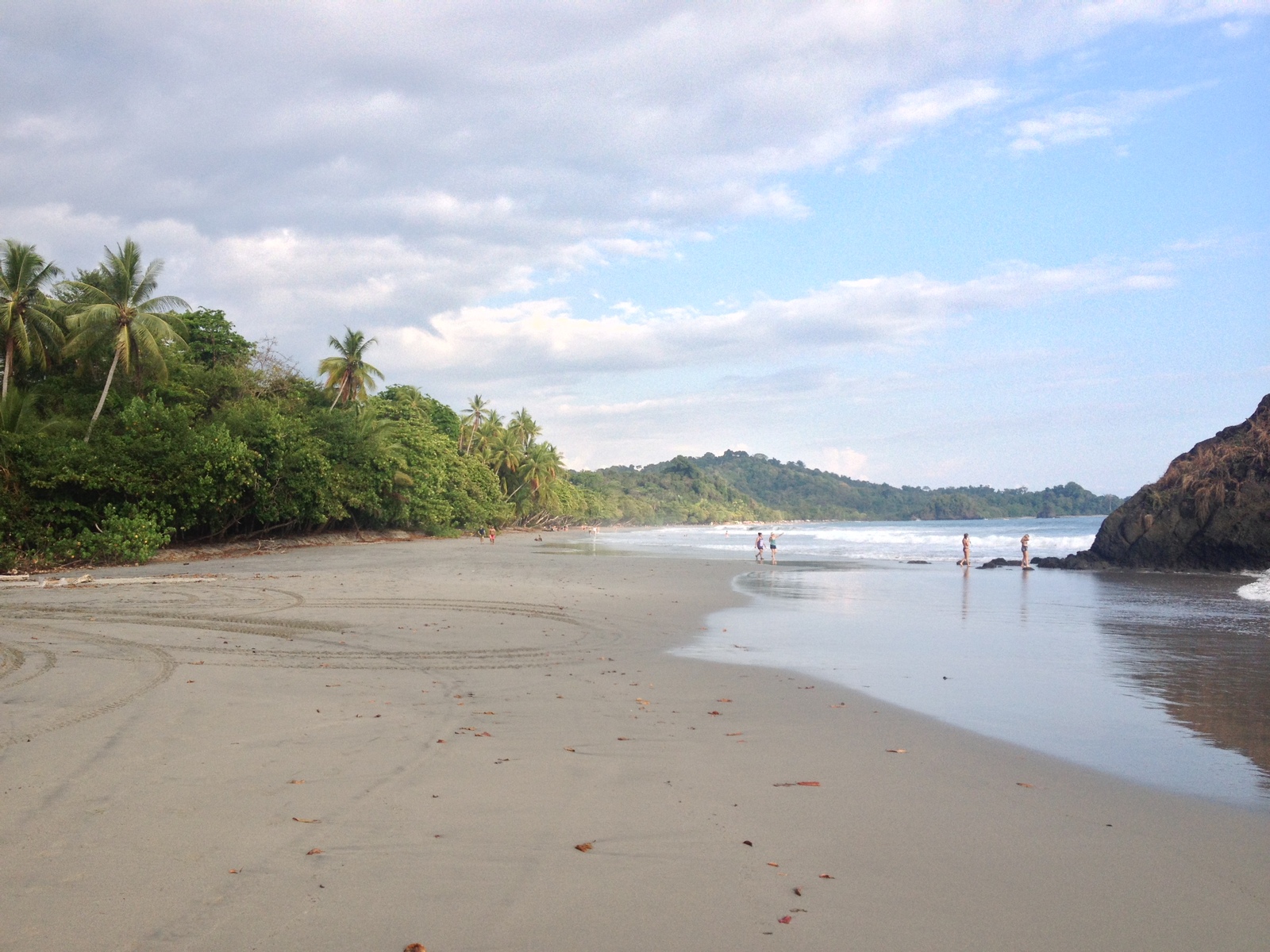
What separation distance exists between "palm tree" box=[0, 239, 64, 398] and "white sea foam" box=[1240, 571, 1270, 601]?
3597cm

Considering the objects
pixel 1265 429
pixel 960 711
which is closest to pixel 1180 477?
pixel 1265 429

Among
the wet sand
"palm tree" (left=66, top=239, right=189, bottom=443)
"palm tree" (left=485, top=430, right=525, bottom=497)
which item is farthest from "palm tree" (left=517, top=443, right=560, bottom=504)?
the wet sand

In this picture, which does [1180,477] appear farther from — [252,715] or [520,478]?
[520,478]

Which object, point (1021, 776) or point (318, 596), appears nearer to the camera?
point (1021, 776)

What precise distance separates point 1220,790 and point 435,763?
189 inches

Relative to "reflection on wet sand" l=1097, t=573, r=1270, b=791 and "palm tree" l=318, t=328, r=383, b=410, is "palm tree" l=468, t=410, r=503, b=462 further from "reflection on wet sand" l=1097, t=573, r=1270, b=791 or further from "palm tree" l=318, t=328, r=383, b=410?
"reflection on wet sand" l=1097, t=573, r=1270, b=791

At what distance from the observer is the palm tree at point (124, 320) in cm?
2720

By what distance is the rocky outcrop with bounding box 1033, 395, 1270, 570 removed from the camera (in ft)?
85.4

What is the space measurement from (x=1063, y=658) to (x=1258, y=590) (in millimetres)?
13786

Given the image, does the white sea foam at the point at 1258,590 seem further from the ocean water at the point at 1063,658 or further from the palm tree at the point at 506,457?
the palm tree at the point at 506,457

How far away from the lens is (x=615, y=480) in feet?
544

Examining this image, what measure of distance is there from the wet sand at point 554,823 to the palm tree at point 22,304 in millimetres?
24999

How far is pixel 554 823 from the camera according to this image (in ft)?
13.4

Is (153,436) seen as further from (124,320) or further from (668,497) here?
(668,497)
